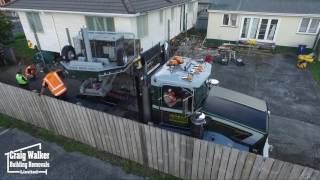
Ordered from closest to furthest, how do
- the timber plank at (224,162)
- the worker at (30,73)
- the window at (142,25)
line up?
the timber plank at (224,162) → the worker at (30,73) → the window at (142,25)

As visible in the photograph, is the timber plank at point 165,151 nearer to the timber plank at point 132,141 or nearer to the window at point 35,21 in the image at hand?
the timber plank at point 132,141

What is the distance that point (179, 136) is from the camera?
5332 millimetres

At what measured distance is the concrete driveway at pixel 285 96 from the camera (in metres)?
7.40

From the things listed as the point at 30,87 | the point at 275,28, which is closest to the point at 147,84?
the point at 30,87

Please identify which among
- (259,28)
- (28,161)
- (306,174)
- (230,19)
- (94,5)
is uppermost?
(94,5)

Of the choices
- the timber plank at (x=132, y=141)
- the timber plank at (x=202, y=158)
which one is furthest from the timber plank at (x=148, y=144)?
the timber plank at (x=202, y=158)

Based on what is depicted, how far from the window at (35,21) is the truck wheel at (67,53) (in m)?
5.74

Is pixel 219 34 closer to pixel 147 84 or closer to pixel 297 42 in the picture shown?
pixel 297 42

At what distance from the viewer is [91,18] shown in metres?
13.6

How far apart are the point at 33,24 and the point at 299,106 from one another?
18.0 metres

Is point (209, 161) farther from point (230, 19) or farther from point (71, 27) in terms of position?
point (230, 19)

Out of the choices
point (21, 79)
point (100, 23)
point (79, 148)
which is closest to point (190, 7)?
point (100, 23)

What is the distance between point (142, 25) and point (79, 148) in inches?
361

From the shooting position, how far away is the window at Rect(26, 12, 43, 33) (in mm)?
15594
